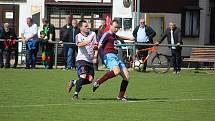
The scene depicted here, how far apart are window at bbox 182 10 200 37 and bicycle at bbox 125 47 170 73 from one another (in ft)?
33.7

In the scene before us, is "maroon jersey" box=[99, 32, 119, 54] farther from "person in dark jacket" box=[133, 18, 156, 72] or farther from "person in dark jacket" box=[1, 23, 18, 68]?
"person in dark jacket" box=[1, 23, 18, 68]

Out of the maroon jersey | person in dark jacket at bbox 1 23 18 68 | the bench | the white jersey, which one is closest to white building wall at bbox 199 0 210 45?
the bench

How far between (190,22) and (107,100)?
75.5 ft

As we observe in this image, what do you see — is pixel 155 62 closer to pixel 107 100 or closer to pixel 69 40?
pixel 69 40

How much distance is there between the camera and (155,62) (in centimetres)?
2864

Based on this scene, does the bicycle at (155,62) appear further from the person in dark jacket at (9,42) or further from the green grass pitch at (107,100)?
the person in dark jacket at (9,42)

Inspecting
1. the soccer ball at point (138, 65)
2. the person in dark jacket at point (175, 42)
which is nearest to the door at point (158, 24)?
the person in dark jacket at point (175, 42)

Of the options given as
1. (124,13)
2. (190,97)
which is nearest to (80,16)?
(124,13)

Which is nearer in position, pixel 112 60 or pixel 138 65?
pixel 112 60

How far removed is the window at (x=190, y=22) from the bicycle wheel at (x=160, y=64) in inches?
420

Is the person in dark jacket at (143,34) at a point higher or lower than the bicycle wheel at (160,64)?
higher

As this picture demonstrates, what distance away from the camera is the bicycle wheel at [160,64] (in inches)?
1120

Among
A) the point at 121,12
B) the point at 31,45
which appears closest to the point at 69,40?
the point at 31,45

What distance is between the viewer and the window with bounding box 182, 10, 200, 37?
39303mm
